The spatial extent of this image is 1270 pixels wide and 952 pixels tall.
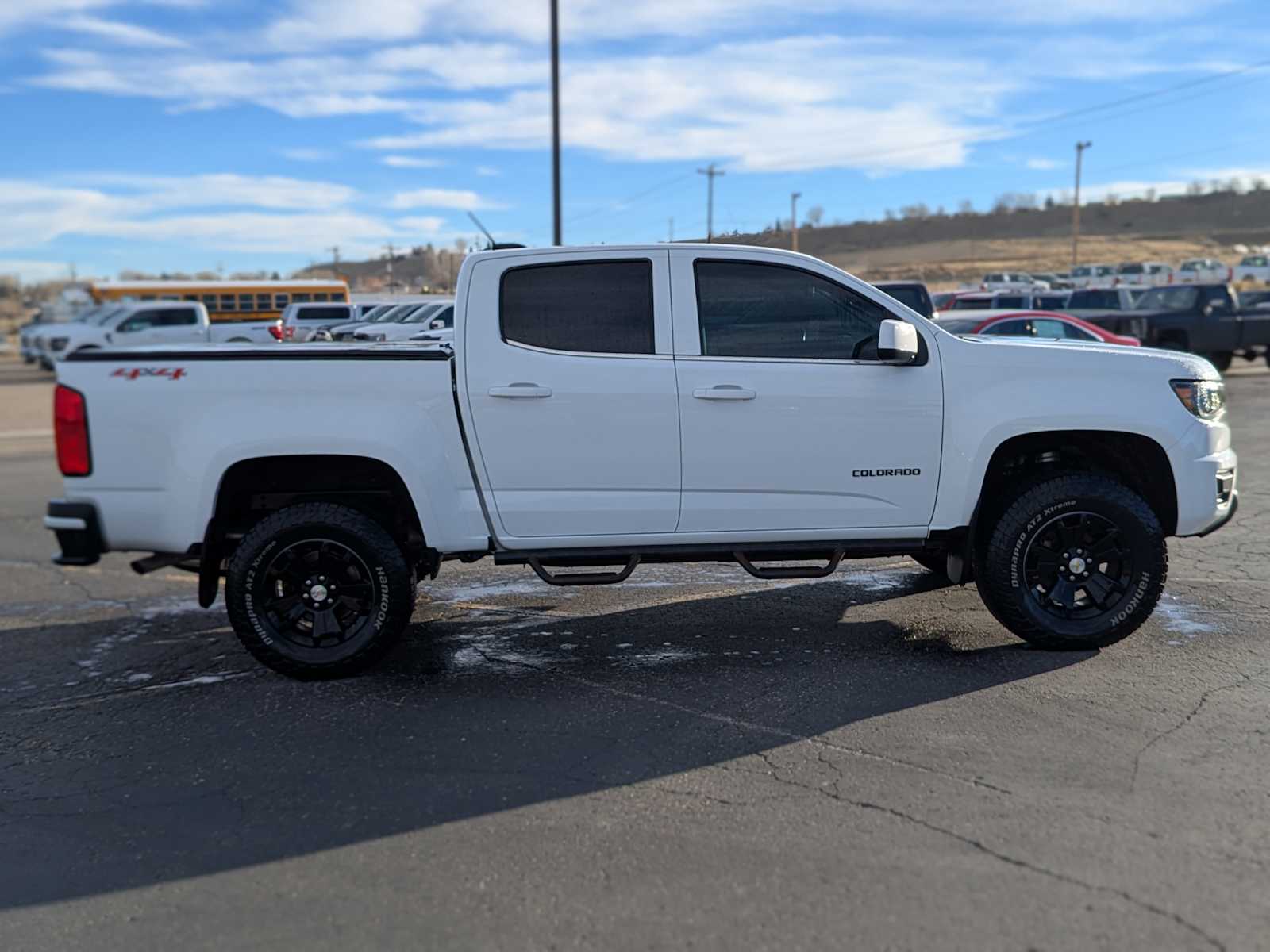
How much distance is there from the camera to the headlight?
5703mm

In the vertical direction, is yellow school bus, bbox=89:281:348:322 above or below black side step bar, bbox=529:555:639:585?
above

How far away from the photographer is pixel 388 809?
13.4 ft

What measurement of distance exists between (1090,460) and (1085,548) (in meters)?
0.59

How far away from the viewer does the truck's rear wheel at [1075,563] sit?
5574 millimetres

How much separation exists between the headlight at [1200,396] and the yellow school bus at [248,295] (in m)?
36.1

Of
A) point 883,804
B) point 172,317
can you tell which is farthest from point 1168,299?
point 172,317

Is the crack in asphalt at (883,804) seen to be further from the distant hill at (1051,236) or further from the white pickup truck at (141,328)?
the distant hill at (1051,236)

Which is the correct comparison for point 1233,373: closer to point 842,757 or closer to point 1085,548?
point 1085,548

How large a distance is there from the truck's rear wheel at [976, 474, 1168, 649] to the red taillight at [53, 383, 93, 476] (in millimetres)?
4416

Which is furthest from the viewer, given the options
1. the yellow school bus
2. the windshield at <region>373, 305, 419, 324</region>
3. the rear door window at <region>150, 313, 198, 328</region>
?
the yellow school bus

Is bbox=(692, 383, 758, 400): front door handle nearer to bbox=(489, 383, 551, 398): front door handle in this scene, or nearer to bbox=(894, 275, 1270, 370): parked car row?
bbox=(489, 383, 551, 398): front door handle

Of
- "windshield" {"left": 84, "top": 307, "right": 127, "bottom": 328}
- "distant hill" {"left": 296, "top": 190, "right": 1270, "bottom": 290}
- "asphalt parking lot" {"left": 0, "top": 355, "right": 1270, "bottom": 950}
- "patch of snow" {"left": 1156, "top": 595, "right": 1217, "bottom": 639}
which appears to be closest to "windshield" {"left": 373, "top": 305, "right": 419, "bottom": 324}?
"asphalt parking lot" {"left": 0, "top": 355, "right": 1270, "bottom": 950}

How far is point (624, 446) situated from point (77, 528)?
2.62m

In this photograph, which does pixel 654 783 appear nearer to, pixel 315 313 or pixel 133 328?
pixel 315 313
